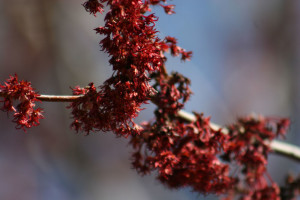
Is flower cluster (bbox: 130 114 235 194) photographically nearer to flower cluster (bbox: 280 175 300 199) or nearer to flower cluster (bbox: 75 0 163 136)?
flower cluster (bbox: 75 0 163 136)

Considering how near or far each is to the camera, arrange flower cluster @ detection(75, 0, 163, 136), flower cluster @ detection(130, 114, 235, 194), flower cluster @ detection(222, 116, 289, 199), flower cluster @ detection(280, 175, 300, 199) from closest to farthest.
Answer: flower cluster @ detection(75, 0, 163, 136)
flower cluster @ detection(130, 114, 235, 194)
flower cluster @ detection(222, 116, 289, 199)
flower cluster @ detection(280, 175, 300, 199)

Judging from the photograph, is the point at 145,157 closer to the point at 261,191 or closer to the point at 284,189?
the point at 261,191

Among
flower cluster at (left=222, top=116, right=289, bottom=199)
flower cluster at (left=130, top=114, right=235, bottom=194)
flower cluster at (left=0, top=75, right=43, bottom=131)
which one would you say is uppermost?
flower cluster at (left=222, top=116, right=289, bottom=199)

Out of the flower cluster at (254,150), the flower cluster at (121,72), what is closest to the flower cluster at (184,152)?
the flower cluster at (254,150)

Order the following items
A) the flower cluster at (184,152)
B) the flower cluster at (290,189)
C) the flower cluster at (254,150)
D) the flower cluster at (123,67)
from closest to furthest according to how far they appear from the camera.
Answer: the flower cluster at (123,67), the flower cluster at (184,152), the flower cluster at (254,150), the flower cluster at (290,189)

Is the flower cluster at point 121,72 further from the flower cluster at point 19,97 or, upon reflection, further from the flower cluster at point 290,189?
the flower cluster at point 290,189

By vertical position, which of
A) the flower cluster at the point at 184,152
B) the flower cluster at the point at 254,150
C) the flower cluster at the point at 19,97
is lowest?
the flower cluster at the point at 19,97

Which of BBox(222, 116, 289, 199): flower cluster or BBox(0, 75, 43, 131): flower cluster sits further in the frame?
BBox(222, 116, 289, 199): flower cluster

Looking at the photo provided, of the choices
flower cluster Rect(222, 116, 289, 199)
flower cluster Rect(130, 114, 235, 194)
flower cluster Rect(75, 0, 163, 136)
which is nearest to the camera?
flower cluster Rect(75, 0, 163, 136)

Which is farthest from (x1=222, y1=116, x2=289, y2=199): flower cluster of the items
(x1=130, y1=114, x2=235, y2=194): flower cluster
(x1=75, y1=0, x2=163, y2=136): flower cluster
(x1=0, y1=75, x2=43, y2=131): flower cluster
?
(x1=0, y1=75, x2=43, y2=131): flower cluster

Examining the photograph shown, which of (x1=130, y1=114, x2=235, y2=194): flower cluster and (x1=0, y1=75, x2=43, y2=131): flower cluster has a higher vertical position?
(x1=130, y1=114, x2=235, y2=194): flower cluster

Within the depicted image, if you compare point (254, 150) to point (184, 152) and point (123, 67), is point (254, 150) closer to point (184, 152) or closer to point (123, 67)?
point (184, 152)
